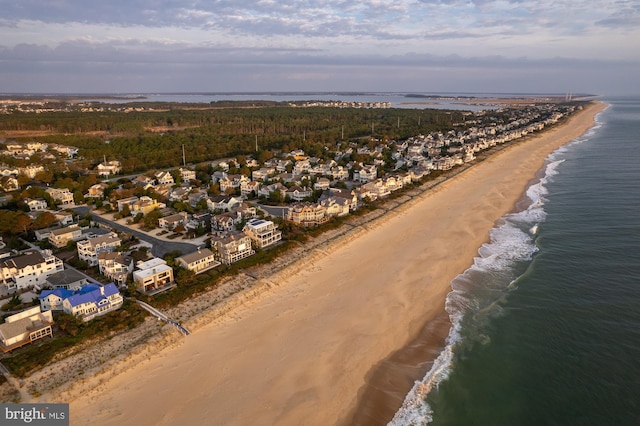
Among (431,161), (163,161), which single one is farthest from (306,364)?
(163,161)

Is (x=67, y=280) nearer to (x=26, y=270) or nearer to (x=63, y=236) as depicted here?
(x=26, y=270)

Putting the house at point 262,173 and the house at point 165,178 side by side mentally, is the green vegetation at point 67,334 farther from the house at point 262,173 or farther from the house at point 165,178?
the house at point 262,173

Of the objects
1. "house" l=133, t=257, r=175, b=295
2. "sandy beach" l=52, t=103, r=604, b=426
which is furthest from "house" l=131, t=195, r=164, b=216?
"sandy beach" l=52, t=103, r=604, b=426

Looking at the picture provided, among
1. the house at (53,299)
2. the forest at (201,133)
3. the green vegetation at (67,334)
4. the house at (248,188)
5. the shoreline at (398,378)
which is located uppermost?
the forest at (201,133)

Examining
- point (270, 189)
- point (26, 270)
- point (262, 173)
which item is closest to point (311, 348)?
point (26, 270)

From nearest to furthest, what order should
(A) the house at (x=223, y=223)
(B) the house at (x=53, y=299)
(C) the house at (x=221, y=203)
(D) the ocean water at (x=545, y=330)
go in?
1. (D) the ocean water at (x=545, y=330)
2. (B) the house at (x=53, y=299)
3. (A) the house at (x=223, y=223)
4. (C) the house at (x=221, y=203)

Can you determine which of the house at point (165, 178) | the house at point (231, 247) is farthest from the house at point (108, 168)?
the house at point (231, 247)
